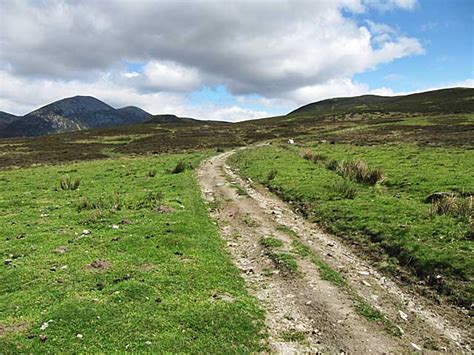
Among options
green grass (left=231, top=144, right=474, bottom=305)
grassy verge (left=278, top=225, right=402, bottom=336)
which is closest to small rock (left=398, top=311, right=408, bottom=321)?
grassy verge (left=278, top=225, right=402, bottom=336)

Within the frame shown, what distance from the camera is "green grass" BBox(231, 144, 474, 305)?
12.7 m

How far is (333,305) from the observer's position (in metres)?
10.7

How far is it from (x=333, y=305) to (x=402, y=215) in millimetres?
9281

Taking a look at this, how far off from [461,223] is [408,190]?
8.38 m

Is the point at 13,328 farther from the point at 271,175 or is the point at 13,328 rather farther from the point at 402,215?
the point at 271,175

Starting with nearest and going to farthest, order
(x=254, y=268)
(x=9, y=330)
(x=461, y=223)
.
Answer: (x=9, y=330) → (x=254, y=268) → (x=461, y=223)

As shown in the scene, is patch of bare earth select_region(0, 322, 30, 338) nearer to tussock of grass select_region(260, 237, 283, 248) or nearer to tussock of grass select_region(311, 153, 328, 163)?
tussock of grass select_region(260, 237, 283, 248)

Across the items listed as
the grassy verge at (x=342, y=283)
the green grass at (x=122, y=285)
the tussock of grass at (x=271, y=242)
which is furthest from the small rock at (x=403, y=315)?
the tussock of grass at (x=271, y=242)

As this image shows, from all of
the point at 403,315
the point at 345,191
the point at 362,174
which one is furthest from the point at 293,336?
the point at 362,174

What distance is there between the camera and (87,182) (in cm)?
3500

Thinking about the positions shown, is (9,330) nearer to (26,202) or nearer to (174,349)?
(174,349)

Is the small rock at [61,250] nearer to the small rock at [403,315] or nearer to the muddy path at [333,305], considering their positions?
the muddy path at [333,305]

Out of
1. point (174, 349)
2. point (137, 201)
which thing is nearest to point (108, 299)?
point (174, 349)

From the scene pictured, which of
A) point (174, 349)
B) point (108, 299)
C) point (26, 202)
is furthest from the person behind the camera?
point (26, 202)
